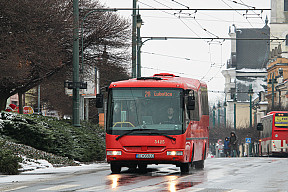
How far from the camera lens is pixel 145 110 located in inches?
795

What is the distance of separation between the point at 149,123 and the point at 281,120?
105 feet

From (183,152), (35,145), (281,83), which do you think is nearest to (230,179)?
(183,152)

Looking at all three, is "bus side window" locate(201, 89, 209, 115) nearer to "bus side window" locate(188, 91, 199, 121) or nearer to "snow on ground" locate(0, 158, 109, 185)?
"bus side window" locate(188, 91, 199, 121)

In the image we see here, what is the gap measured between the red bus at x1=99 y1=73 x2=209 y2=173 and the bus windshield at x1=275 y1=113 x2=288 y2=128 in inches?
1194

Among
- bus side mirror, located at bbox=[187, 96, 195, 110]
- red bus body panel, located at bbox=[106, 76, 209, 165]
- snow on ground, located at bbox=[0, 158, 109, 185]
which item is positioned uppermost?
bus side mirror, located at bbox=[187, 96, 195, 110]

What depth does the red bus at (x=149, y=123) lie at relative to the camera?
19.8 m

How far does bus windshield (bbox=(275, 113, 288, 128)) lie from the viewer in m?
50.6

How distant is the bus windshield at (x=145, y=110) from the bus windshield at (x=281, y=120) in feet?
102

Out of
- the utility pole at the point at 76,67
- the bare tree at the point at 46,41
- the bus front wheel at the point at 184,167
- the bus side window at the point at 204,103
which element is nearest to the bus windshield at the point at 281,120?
the bare tree at the point at 46,41

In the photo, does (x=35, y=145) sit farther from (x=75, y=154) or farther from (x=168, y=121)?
(x=168, y=121)

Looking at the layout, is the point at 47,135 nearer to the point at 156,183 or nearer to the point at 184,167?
the point at 184,167

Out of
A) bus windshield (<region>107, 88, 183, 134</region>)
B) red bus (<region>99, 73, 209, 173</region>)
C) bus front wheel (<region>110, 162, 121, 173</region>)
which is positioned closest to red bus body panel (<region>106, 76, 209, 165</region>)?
red bus (<region>99, 73, 209, 173</region>)

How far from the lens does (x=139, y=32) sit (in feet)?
133

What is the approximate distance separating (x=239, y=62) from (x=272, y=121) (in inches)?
3216
